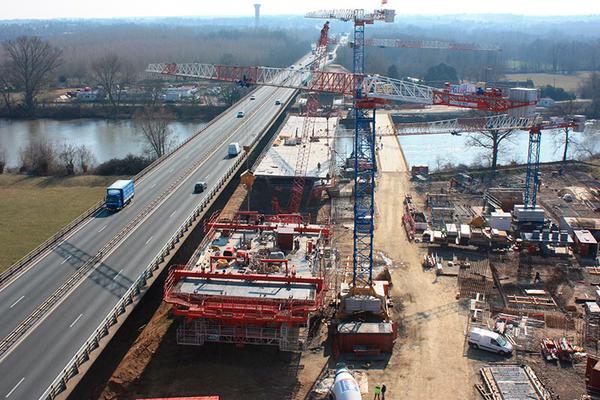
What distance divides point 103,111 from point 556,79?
322 feet

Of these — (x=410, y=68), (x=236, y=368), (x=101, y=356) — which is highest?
(x=410, y=68)

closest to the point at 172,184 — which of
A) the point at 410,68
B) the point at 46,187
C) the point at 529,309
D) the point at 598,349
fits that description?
the point at 46,187

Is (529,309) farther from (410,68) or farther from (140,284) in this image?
(410,68)

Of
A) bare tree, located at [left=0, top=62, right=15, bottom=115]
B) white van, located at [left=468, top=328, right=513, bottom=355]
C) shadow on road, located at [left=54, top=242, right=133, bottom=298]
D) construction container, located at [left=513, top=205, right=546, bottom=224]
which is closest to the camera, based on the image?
shadow on road, located at [left=54, top=242, right=133, bottom=298]

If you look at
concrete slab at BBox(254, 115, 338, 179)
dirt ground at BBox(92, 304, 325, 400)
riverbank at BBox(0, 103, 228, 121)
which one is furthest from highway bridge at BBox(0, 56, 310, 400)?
riverbank at BBox(0, 103, 228, 121)

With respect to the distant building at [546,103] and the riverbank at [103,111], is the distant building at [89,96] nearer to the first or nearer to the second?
the riverbank at [103,111]

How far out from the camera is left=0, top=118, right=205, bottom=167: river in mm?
77500

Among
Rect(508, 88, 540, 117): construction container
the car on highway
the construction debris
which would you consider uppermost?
Rect(508, 88, 540, 117): construction container

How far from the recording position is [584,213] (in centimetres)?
4878

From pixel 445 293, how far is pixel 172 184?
22.1m

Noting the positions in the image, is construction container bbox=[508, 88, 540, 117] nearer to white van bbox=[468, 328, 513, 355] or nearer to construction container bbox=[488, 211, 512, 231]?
construction container bbox=[488, 211, 512, 231]

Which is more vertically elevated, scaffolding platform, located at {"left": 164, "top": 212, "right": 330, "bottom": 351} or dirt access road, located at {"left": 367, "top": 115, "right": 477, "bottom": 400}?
scaffolding platform, located at {"left": 164, "top": 212, "right": 330, "bottom": 351}

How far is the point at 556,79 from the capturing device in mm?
138625

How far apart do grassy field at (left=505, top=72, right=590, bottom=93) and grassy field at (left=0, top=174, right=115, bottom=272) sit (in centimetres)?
9951
